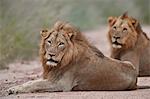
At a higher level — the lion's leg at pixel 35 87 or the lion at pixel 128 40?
the lion at pixel 128 40

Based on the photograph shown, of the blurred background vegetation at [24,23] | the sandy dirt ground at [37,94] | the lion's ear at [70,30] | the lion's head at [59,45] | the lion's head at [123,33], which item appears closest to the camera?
the sandy dirt ground at [37,94]

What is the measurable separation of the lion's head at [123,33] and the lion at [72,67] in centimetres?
177

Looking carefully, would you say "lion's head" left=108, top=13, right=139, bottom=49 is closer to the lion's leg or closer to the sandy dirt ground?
the sandy dirt ground

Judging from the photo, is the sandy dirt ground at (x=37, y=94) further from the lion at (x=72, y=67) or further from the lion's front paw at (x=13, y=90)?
the lion at (x=72, y=67)

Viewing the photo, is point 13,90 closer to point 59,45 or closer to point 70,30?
point 59,45

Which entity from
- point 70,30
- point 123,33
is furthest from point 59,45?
point 123,33

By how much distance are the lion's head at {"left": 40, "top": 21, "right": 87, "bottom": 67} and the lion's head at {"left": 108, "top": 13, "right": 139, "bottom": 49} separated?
203 cm

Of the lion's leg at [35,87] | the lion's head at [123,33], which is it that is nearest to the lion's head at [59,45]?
the lion's leg at [35,87]

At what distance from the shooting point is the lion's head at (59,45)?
11.4 meters

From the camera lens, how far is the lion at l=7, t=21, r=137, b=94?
11.5m

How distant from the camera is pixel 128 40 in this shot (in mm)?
13805

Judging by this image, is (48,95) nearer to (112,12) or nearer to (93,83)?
(93,83)

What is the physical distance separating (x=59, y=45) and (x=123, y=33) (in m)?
2.50

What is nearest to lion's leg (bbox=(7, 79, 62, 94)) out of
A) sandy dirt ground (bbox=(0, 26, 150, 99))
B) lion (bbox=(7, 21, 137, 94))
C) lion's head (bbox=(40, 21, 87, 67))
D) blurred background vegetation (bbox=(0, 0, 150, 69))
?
lion (bbox=(7, 21, 137, 94))
